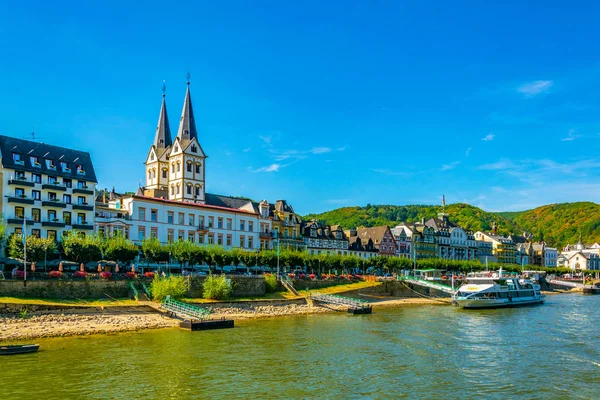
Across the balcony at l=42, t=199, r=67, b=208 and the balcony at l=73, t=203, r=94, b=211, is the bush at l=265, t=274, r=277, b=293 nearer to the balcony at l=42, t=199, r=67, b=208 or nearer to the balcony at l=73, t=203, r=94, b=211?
the balcony at l=73, t=203, r=94, b=211

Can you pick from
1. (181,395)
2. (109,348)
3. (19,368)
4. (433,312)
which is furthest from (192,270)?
(181,395)

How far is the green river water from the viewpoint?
104ft

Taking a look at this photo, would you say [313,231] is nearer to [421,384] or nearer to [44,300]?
[44,300]

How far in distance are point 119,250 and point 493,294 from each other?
5280 centimetres

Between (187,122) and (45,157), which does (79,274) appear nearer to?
(45,157)

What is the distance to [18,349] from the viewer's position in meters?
38.8

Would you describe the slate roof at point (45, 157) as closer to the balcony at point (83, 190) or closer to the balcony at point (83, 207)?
the balcony at point (83, 190)

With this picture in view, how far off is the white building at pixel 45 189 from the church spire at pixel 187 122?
118 ft

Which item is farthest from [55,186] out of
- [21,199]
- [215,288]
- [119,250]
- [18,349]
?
[18,349]

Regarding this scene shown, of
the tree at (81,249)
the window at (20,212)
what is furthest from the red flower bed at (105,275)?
the window at (20,212)

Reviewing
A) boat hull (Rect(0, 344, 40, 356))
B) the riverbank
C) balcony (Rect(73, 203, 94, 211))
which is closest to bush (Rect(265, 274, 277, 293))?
the riverbank

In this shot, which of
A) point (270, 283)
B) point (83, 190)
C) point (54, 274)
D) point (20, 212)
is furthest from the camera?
point (83, 190)

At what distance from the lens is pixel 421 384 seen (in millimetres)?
33844

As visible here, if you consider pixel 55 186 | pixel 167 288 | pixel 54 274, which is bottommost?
pixel 167 288
